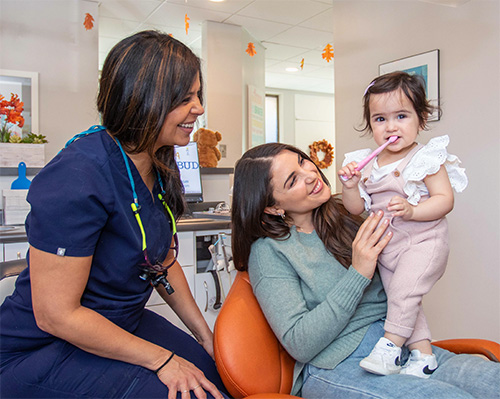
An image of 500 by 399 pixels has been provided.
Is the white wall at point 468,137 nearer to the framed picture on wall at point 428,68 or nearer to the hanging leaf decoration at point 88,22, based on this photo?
the framed picture on wall at point 428,68

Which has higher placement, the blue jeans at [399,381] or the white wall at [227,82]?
the white wall at [227,82]

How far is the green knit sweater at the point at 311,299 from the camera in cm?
103

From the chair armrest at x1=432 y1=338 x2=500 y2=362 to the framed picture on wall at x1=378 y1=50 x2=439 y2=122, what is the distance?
183 cm

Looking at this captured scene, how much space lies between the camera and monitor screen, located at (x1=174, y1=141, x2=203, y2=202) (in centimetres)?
261

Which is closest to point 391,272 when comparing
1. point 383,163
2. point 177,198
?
point 383,163

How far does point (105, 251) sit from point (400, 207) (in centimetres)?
74

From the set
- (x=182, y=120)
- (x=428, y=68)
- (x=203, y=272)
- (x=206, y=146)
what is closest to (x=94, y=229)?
(x=182, y=120)

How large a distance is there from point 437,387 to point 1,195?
6.72 ft

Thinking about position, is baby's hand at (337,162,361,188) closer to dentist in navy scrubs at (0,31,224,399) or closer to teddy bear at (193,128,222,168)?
dentist in navy scrubs at (0,31,224,399)

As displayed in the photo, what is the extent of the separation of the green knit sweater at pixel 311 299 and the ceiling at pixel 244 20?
3.52 metres

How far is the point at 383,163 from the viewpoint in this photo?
1.33m

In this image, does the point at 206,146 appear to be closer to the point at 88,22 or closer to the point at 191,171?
the point at 191,171

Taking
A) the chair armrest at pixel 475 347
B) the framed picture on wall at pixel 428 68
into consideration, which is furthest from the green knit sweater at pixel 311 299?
the framed picture on wall at pixel 428 68

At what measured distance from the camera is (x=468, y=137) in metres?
2.57
